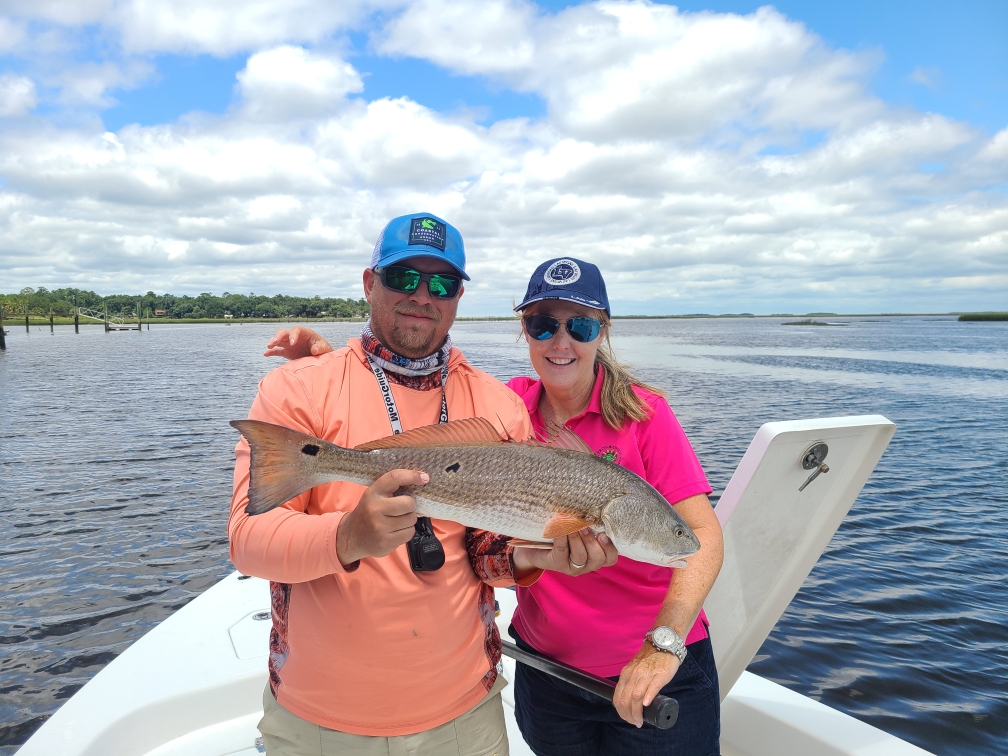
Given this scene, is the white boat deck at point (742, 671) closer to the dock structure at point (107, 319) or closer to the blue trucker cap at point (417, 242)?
the blue trucker cap at point (417, 242)

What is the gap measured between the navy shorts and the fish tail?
5.99ft

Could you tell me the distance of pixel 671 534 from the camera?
2.94m

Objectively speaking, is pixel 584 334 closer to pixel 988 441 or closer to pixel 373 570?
pixel 373 570

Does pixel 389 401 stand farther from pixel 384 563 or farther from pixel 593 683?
pixel 593 683

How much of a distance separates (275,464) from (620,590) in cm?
194

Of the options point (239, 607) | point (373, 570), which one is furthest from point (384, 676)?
point (239, 607)

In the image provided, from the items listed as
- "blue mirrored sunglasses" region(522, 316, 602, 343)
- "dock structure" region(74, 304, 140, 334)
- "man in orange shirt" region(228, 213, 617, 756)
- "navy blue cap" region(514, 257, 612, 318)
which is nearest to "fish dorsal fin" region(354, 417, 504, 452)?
"man in orange shirt" region(228, 213, 617, 756)

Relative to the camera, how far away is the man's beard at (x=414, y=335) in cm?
311

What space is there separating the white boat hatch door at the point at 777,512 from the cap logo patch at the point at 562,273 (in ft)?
4.96

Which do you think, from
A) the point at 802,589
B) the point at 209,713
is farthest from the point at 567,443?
the point at 802,589

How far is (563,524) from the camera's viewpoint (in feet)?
9.54

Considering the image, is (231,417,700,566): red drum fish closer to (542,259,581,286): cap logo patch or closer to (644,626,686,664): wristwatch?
(644,626,686,664): wristwatch

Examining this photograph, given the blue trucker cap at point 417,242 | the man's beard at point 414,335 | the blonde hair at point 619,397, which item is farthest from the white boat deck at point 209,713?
the blue trucker cap at point 417,242

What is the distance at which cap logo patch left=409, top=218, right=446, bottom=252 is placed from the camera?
308 cm
